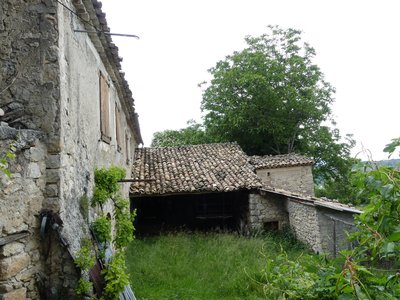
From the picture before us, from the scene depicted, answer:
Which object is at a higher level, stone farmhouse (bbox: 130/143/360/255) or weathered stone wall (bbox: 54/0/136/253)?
weathered stone wall (bbox: 54/0/136/253)

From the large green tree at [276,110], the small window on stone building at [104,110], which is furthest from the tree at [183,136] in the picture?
the small window on stone building at [104,110]

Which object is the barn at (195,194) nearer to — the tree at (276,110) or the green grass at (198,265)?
the green grass at (198,265)

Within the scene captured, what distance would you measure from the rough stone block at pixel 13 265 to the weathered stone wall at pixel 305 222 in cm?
786

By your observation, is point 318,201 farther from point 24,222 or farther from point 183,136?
point 183,136

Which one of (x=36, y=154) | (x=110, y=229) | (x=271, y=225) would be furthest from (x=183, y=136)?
(x=36, y=154)

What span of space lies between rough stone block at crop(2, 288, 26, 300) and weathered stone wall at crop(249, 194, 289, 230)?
971 cm

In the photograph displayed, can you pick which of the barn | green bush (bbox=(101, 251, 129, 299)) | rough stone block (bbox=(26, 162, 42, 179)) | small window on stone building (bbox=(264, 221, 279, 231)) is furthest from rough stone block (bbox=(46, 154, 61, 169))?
small window on stone building (bbox=(264, 221, 279, 231))

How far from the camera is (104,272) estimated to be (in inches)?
157

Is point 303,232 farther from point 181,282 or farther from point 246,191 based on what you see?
point 181,282

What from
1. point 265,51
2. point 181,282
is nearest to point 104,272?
point 181,282

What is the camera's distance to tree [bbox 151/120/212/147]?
2518 centimetres

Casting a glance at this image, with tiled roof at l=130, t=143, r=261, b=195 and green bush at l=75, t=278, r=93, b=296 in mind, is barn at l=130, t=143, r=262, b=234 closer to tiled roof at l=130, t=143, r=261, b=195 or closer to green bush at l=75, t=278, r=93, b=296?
tiled roof at l=130, t=143, r=261, b=195

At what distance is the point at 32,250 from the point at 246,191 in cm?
987

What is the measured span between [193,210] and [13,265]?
10.6m
